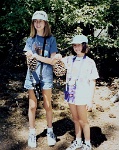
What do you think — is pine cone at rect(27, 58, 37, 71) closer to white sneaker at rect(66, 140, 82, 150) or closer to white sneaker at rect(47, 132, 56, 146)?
white sneaker at rect(47, 132, 56, 146)

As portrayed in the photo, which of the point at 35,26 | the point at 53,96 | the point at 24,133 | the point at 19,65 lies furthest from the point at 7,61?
the point at 35,26

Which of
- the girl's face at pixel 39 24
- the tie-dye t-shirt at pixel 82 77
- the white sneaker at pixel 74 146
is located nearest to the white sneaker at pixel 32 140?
the white sneaker at pixel 74 146

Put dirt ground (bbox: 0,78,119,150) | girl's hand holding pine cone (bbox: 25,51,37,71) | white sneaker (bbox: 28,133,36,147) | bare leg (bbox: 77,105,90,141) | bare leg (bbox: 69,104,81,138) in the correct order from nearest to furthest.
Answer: girl's hand holding pine cone (bbox: 25,51,37,71), bare leg (bbox: 77,105,90,141), bare leg (bbox: 69,104,81,138), white sneaker (bbox: 28,133,36,147), dirt ground (bbox: 0,78,119,150)

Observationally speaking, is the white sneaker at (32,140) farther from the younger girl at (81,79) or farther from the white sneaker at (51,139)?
the younger girl at (81,79)

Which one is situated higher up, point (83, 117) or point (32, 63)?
point (32, 63)

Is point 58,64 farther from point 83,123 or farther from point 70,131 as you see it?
point 70,131

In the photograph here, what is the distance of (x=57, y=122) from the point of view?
5.79 meters

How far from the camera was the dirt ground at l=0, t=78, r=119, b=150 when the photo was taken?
4.94 metres

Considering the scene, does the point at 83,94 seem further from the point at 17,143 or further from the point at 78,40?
the point at 17,143

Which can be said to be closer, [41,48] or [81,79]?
[81,79]

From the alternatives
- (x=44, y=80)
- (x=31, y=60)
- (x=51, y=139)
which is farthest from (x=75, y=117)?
(x=31, y=60)

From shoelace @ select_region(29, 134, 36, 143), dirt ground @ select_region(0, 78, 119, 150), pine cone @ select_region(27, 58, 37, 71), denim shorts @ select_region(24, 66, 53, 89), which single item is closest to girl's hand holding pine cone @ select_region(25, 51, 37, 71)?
pine cone @ select_region(27, 58, 37, 71)

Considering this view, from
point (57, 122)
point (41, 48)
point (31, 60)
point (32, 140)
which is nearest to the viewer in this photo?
point (31, 60)

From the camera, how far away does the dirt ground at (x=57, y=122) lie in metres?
4.94
